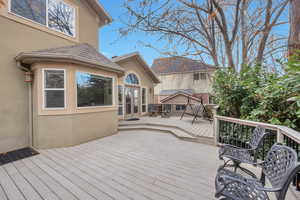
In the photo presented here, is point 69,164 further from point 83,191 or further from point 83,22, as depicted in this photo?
point 83,22

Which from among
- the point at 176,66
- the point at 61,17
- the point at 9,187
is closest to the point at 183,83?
the point at 176,66

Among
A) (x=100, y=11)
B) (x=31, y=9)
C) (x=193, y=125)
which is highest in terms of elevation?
(x=100, y=11)

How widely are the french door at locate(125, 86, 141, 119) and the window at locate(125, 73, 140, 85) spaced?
1.33 feet

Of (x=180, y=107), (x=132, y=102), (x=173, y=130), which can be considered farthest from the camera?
(x=180, y=107)

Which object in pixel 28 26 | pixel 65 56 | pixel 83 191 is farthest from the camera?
pixel 28 26

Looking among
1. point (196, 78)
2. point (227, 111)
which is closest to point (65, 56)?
point (227, 111)

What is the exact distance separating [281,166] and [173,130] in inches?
181

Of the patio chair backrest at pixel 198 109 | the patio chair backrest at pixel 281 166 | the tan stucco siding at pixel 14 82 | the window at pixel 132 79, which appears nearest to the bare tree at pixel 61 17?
the tan stucco siding at pixel 14 82

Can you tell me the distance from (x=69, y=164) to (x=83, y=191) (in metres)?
1.30

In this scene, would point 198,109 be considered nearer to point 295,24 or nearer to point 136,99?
point 136,99

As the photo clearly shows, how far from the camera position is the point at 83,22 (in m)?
6.40

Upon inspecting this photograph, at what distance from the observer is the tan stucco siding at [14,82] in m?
4.20

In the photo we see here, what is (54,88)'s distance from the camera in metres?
4.56

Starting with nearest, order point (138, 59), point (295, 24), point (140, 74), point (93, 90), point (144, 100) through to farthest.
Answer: point (295, 24), point (93, 90), point (138, 59), point (140, 74), point (144, 100)
